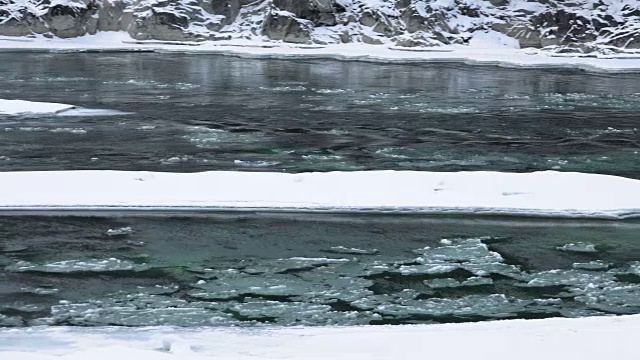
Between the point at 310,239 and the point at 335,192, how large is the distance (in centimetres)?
197

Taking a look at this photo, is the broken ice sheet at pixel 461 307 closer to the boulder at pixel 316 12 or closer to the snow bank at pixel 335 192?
the snow bank at pixel 335 192

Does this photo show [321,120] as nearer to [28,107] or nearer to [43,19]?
[28,107]

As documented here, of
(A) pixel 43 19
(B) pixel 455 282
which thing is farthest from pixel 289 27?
(B) pixel 455 282

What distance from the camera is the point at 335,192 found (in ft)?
40.0

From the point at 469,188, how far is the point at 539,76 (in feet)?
62.8

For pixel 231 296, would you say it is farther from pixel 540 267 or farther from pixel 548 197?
pixel 548 197

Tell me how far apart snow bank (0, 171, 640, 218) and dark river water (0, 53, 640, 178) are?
161cm

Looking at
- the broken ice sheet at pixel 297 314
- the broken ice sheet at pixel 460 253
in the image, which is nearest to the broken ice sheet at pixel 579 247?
the broken ice sheet at pixel 460 253

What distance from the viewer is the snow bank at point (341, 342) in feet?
21.2

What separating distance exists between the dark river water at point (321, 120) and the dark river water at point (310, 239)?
0.30ft

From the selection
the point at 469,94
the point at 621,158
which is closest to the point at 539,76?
the point at 469,94

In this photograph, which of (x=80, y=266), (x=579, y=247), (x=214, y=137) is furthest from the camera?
(x=214, y=137)

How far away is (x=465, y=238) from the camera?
1045 cm

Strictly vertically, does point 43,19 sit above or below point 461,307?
below
